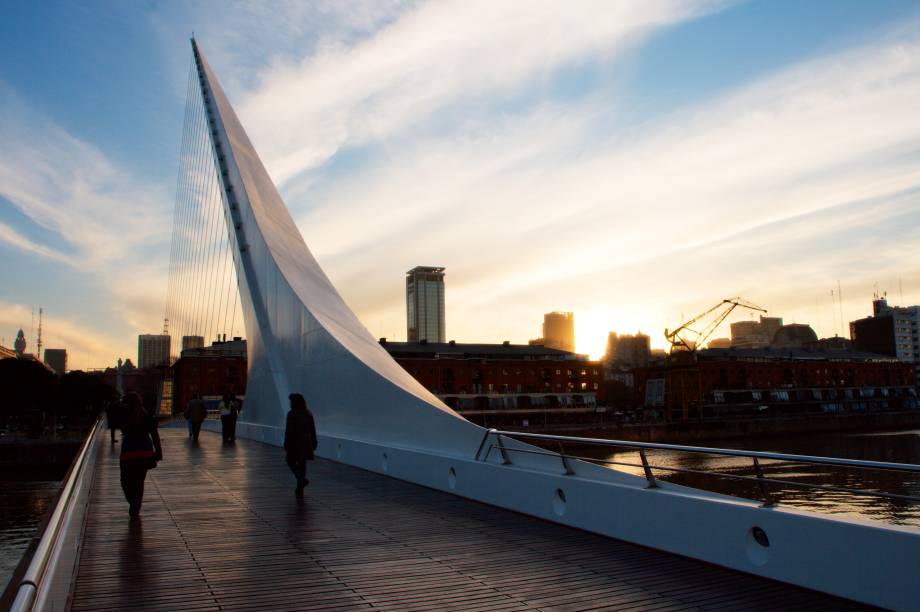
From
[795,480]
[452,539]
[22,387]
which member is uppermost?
[22,387]

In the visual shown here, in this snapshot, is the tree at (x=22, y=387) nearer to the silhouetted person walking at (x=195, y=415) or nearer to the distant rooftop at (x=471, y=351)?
the distant rooftop at (x=471, y=351)

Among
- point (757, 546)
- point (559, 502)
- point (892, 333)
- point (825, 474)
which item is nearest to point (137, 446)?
point (559, 502)

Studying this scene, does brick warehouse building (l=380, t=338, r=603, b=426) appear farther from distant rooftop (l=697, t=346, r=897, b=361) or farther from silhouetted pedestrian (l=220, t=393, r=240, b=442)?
silhouetted pedestrian (l=220, t=393, r=240, b=442)

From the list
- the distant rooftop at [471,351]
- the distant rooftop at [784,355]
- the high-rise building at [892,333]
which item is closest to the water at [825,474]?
the distant rooftop at [471,351]

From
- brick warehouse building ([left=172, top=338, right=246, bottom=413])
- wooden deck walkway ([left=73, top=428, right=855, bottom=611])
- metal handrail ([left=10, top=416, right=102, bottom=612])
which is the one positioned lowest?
wooden deck walkway ([left=73, top=428, right=855, bottom=611])

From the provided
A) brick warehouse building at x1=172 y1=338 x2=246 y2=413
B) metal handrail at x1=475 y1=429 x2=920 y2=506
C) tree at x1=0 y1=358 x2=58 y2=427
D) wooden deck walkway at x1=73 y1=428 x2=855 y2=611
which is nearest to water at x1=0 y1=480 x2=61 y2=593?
wooden deck walkway at x1=73 y1=428 x2=855 y2=611

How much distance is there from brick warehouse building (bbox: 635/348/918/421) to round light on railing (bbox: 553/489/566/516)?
229 ft

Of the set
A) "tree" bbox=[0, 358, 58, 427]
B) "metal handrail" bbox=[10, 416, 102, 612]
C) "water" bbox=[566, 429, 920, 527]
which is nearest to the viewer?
"metal handrail" bbox=[10, 416, 102, 612]

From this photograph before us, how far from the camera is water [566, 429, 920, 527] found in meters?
21.9

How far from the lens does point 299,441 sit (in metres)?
8.78

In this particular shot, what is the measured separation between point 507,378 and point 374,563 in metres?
70.6

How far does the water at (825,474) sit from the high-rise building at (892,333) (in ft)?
324

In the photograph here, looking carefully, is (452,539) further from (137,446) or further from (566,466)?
(137,446)

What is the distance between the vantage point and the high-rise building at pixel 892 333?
483ft
